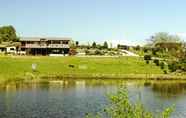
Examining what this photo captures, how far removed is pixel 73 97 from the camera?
2584 inches

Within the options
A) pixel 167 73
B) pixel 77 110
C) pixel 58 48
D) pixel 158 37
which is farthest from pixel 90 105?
pixel 158 37

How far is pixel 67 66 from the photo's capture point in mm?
102250

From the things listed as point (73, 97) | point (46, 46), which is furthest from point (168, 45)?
point (73, 97)

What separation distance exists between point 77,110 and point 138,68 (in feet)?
173

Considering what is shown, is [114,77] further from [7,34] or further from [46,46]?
[7,34]

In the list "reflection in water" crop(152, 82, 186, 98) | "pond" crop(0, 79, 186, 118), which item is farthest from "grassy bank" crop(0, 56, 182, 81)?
"reflection in water" crop(152, 82, 186, 98)

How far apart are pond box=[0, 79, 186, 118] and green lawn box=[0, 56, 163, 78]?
8427mm

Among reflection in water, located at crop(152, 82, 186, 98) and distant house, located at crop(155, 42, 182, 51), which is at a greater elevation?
distant house, located at crop(155, 42, 182, 51)

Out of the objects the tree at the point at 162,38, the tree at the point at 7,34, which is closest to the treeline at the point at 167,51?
the tree at the point at 162,38

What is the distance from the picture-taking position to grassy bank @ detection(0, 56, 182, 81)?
94562 mm

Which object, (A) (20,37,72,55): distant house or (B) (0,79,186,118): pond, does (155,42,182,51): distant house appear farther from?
(B) (0,79,186,118): pond

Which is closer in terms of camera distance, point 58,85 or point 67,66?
point 58,85

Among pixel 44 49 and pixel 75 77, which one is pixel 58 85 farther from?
pixel 44 49

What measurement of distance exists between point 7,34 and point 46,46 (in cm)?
5177
